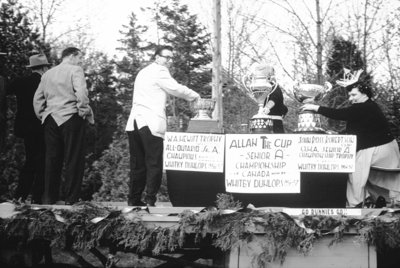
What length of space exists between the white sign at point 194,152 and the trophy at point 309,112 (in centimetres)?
82

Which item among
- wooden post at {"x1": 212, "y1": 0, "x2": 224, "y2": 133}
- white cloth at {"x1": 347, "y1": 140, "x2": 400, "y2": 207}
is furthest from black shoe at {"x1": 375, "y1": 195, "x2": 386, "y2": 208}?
wooden post at {"x1": 212, "y1": 0, "x2": 224, "y2": 133}

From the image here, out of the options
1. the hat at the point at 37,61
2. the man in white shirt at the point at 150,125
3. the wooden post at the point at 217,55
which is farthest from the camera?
the wooden post at the point at 217,55

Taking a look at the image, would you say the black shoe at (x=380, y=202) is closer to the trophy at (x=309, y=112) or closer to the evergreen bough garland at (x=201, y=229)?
the trophy at (x=309, y=112)

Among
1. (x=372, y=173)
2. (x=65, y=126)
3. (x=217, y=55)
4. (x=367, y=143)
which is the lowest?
(x=372, y=173)

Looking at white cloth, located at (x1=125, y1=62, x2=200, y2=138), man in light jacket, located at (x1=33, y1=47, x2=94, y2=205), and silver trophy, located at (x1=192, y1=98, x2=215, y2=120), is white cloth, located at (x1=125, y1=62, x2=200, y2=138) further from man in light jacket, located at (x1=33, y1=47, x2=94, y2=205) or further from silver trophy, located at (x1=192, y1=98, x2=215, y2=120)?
man in light jacket, located at (x1=33, y1=47, x2=94, y2=205)

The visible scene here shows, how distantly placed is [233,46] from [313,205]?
1433 cm

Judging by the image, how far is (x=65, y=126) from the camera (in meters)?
6.31

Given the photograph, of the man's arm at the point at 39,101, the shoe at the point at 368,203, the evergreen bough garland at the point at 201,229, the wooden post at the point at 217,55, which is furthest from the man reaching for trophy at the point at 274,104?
the wooden post at the point at 217,55

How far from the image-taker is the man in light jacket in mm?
6270

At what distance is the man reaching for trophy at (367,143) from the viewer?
6211 millimetres

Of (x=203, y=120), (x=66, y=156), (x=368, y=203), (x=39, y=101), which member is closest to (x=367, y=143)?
(x=368, y=203)

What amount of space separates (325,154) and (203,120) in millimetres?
1282

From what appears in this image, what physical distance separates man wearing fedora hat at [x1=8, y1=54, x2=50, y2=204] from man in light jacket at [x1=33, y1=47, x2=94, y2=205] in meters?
0.50

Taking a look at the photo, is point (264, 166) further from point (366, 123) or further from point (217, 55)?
point (217, 55)
